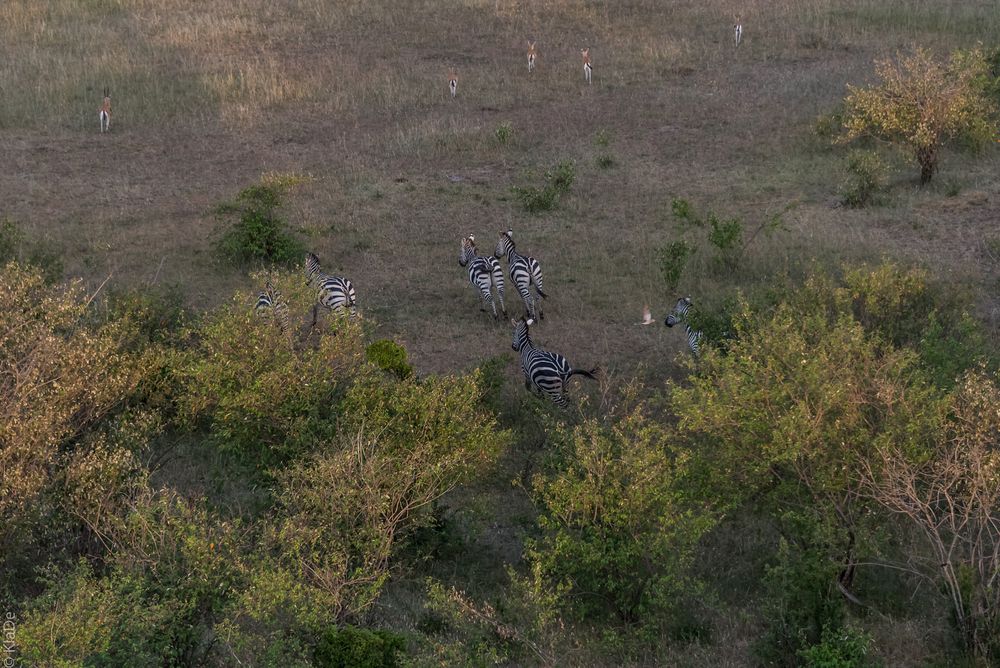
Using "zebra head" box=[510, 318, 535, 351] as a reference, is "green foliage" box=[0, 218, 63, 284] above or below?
above

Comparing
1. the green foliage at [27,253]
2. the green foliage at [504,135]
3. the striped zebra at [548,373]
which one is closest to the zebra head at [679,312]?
the striped zebra at [548,373]

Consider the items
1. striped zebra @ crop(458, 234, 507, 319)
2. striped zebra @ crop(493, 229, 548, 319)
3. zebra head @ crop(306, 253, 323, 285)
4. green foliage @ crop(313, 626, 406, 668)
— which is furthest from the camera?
zebra head @ crop(306, 253, 323, 285)

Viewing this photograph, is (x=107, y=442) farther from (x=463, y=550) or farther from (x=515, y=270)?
(x=515, y=270)

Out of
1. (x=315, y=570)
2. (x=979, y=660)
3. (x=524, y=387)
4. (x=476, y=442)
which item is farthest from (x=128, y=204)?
(x=979, y=660)

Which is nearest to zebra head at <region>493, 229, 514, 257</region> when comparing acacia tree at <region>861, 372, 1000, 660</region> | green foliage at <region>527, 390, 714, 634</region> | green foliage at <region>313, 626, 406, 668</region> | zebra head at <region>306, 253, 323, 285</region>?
zebra head at <region>306, 253, 323, 285</region>

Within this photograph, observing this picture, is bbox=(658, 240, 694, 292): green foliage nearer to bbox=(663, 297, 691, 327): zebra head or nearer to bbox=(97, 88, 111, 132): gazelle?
bbox=(663, 297, 691, 327): zebra head

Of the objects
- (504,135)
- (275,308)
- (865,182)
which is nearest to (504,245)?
(275,308)
